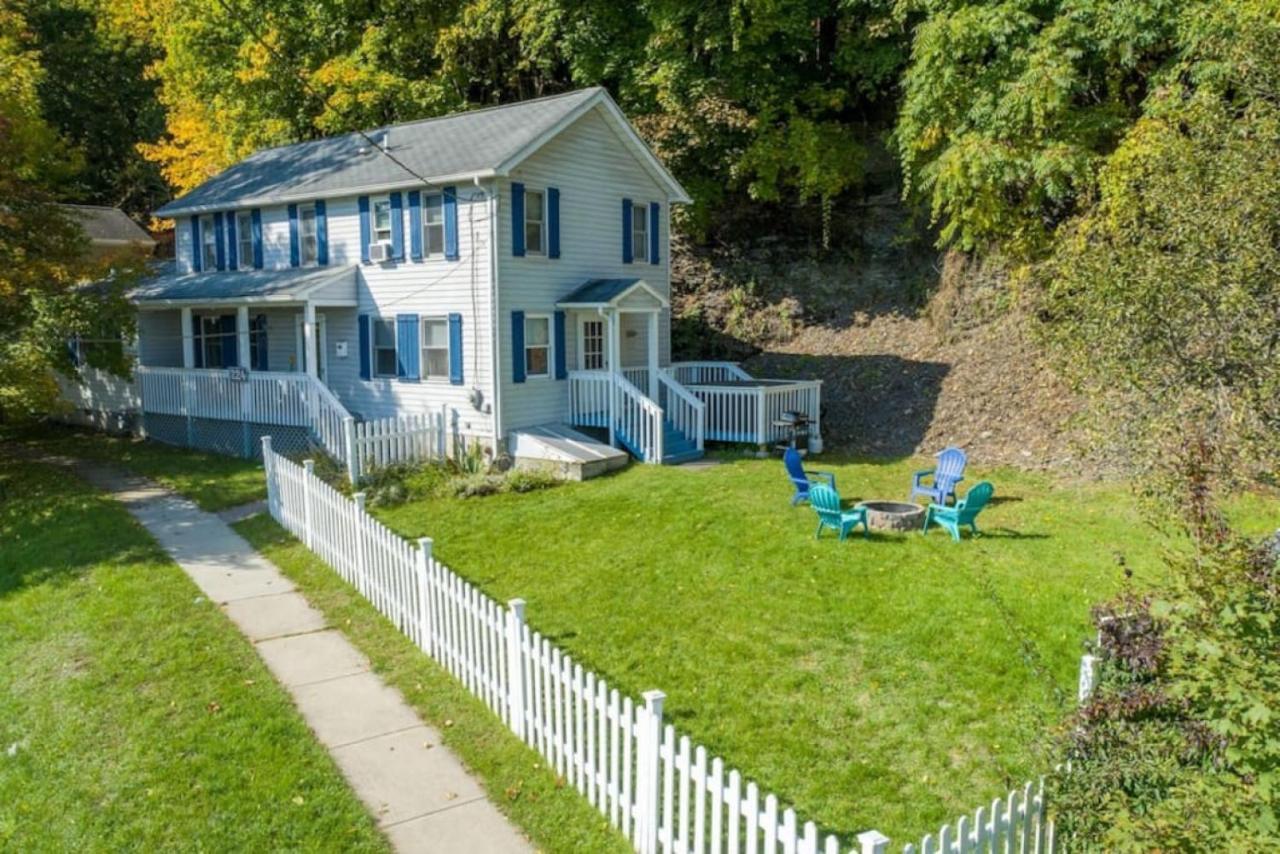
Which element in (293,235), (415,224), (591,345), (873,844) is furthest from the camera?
(293,235)

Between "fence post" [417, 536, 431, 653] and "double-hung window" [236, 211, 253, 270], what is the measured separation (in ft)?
55.1

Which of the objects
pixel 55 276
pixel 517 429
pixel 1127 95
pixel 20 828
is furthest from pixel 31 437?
pixel 1127 95

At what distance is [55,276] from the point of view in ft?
57.3

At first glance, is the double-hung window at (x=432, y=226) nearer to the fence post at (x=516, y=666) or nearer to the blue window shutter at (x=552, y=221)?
the blue window shutter at (x=552, y=221)

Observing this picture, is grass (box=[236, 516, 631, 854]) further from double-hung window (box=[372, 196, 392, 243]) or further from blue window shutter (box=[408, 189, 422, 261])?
double-hung window (box=[372, 196, 392, 243])

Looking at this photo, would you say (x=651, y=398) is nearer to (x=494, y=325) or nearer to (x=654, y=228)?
(x=494, y=325)

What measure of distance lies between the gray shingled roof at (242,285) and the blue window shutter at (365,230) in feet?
1.50

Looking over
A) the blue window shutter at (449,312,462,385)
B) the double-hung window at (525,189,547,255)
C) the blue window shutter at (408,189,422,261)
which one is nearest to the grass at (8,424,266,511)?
the blue window shutter at (449,312,462,385)

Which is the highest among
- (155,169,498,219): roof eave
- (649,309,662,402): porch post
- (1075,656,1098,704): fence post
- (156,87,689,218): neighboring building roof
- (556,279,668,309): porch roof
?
(156,87,689,218): neighboring building roof

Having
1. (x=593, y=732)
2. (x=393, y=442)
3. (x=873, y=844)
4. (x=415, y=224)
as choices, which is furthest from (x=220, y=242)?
(x=873, y=844)

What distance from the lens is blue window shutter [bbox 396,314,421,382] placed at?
1883 cm

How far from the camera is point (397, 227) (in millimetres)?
18891

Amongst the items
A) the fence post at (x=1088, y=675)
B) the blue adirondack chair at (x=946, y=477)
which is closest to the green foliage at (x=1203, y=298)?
the fence post at (x=1088, y=675)

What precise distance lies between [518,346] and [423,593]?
958 centimetres
